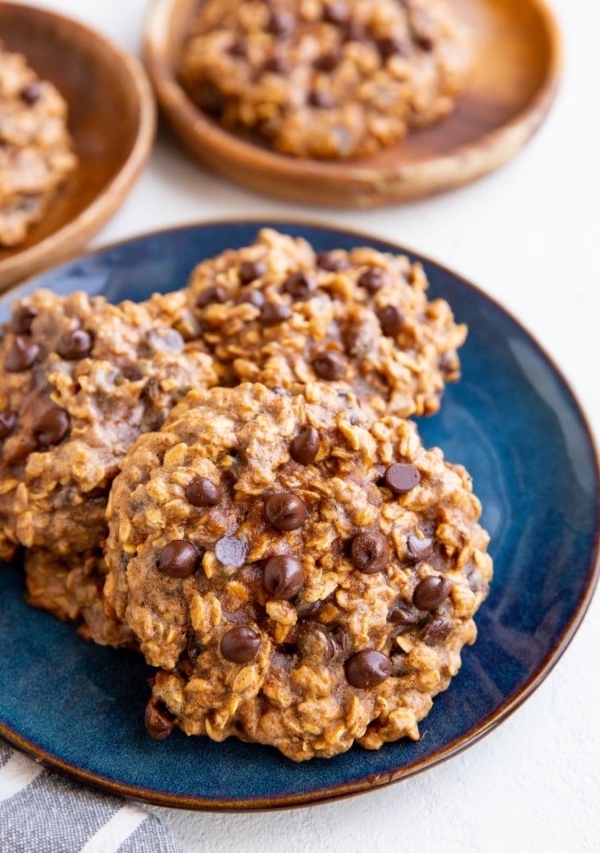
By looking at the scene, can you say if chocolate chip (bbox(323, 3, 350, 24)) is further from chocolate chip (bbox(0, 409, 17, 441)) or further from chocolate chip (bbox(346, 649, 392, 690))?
chocolate chip (bbox(346, 649, 392, 690))

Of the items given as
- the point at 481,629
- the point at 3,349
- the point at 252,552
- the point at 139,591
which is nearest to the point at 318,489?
→ the point at 252,552

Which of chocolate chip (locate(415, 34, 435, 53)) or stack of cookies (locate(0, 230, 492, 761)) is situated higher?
chocolate chip (locate(415, 34, 435, 53))

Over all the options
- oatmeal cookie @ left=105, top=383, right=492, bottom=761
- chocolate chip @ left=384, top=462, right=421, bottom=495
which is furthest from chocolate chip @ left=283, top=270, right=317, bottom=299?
chocolate chip @ left=384, top=462, right=421, bottom=495

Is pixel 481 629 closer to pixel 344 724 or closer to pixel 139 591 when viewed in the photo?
pixel 344 724

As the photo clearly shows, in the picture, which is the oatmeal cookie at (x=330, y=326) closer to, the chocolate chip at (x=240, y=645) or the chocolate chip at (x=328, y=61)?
the chocolate chip at (x=240, y=645)

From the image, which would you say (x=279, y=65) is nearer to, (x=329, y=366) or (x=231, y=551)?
(x=329, y=366)

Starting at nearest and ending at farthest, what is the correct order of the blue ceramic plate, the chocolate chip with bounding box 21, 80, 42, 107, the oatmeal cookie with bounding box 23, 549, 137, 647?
the blue ceramic plate → the oatmeal cookie with bounding box 23, 549, 137, 647 → the chocolate chip with bounding box 21, 80, 42, 107

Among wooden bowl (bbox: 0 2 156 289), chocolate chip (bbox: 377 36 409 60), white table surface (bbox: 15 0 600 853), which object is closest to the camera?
white table surface (bbox: 15 0 600 853)
